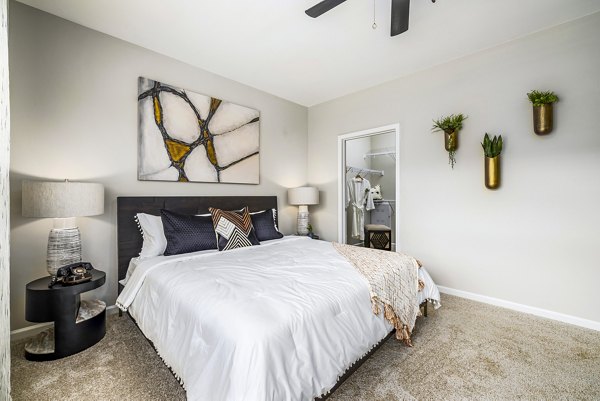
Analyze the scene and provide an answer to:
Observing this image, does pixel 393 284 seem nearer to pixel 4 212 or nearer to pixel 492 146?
pixel 492 146

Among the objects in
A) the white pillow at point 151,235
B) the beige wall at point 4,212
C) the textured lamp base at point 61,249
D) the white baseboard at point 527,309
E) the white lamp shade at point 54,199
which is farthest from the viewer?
the white pillow at point 151,235

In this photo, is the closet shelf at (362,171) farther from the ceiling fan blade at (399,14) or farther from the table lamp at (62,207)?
the table lamp at (62,207)

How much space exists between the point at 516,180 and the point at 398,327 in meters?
2.01

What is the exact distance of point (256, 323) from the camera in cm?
114

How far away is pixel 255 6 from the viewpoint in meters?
2.17

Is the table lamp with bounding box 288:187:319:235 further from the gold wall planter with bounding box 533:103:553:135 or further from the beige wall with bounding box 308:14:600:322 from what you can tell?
the gold wall planter with bounding box 533:103:553:135

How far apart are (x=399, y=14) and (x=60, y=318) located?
3.18m

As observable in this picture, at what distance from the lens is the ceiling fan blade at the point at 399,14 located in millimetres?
1734

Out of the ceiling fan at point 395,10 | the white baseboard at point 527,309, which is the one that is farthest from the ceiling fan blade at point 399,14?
the white baseboard at point 527,309

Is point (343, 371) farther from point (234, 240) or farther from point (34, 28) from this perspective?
point (34, 28)

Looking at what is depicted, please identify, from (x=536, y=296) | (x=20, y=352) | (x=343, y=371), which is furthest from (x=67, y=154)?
(x=536, y=296)

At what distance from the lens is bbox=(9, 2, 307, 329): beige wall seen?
210 cm

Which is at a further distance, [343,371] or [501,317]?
[501,317]

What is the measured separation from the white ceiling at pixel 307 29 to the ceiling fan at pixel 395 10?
37 cm
